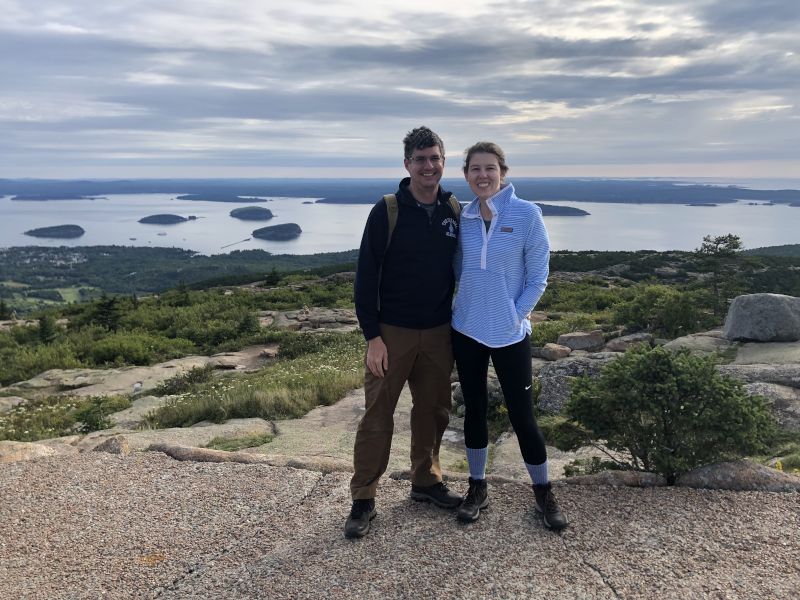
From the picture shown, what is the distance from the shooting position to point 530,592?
121 inches

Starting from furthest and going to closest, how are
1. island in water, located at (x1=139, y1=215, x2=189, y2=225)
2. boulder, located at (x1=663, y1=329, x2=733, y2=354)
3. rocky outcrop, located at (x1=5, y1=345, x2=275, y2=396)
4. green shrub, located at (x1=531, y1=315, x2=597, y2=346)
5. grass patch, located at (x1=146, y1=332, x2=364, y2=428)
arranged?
island in water, located at (x1=139, y1=215, x2=189, y2=225), green shrub, located at (x1=531, y1=315, x2=597, y2=346), rocky outcrop, located at (x1=5, y1=345, x2=275, y2=396), boulder, located at (x1=663, y1=329, x2=733, y2=354), grass patch, located at (x1=146, y1=332, x2=364, y2=428)

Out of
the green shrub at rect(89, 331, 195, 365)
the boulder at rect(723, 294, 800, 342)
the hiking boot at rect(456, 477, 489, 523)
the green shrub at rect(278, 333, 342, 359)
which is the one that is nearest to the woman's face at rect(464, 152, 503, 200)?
the hiking boot at rect(456, 477, 489, 523)

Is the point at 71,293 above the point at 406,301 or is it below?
below

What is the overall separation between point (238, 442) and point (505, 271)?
3725 mm

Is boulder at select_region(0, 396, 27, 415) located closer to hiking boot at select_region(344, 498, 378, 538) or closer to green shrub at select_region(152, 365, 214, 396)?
green shrub at select_region(152, 365, 214, 396)

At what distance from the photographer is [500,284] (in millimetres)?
3516

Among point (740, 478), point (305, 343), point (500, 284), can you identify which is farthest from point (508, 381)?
point (305, 343)

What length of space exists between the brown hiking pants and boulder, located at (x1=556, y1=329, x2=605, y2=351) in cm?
712

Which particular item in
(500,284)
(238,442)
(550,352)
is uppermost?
(500,284)

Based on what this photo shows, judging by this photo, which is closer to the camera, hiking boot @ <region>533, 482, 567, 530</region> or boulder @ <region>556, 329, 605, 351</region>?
hiking boot @ <region>533, 482, 567, 530</region>

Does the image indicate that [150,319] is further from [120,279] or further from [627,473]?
[120,279]

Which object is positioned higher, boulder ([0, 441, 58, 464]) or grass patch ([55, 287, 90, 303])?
boulder ([0, 441, 58, 464])

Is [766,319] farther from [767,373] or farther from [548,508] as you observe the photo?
[548,508]

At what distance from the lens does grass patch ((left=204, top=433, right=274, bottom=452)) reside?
587 centimetres
